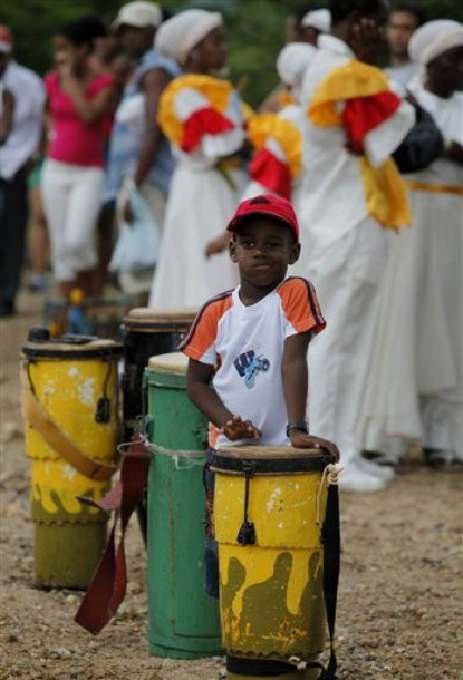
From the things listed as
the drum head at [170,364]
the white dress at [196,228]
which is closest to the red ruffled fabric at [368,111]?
the white dress at [196,228]

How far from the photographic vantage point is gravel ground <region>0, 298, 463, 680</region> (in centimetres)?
557

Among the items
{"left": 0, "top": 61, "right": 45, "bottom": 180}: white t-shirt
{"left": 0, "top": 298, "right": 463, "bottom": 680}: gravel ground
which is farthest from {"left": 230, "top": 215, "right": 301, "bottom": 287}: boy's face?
{"left": 0, "top": 61, "right": 45, "bottom": 180}: white t-shirt

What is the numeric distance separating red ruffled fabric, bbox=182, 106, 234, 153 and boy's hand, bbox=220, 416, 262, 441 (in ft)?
16.3

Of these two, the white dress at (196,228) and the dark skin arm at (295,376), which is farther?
the white dress at (196,228)

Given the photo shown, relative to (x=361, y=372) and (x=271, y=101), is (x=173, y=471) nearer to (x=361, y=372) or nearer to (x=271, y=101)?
(x=361, y=372)

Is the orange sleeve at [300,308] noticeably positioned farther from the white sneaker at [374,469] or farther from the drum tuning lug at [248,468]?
the white sneaker at [374,469]

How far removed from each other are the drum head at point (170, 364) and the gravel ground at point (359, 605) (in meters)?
0.91

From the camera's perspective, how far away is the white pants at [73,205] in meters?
13.2

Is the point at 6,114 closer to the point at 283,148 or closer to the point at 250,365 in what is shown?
the point at 283,148

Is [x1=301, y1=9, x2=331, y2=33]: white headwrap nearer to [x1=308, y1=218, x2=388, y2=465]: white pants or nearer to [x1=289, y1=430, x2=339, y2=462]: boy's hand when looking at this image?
[x1=308, y1=218, x2=388, y2=465]: white pants

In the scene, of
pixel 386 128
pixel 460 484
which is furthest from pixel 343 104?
pixel 460 484

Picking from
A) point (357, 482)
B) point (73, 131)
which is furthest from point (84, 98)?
point (357, 482)

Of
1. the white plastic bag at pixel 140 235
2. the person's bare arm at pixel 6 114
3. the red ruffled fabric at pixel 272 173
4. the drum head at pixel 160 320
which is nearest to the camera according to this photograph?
the drum head at pixel 160 320

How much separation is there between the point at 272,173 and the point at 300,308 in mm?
4030
